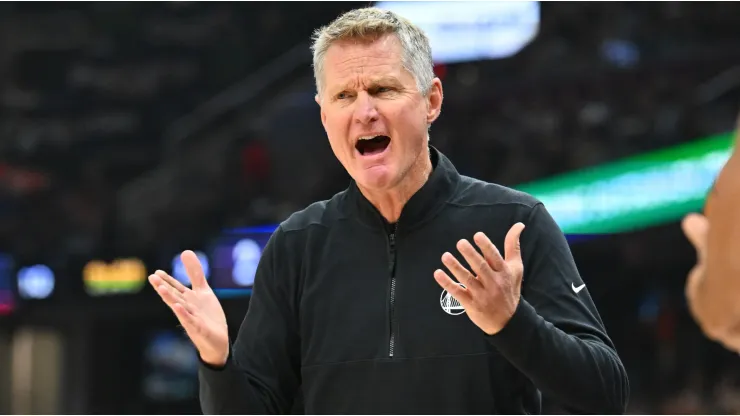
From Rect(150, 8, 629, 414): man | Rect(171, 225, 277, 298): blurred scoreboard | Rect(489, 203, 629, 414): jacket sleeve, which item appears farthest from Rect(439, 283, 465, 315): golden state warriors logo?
Rect(171, 225, 277, 298): blurred scoreboard

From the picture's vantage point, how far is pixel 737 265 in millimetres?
743

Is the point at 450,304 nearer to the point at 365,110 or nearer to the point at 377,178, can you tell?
the point at 377,178

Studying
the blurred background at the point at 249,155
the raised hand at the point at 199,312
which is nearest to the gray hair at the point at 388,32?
the raised hand at the point at 199,312

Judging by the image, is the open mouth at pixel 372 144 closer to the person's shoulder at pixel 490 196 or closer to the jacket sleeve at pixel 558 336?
the person's shoulder at pixel 490 196

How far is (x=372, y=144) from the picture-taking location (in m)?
1.96

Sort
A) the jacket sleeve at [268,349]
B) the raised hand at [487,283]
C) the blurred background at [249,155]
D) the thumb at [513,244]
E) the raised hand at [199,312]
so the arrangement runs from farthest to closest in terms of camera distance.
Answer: the blurred background at [249,155] < the jacket sleeve at [268,349] < the raised hand at [199,312] < the thumb at [513,244] < the raised hand at [487,283]

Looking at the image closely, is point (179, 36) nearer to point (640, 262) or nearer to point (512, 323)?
point (640, 262)

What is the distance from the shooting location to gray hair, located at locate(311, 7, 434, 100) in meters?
1.93

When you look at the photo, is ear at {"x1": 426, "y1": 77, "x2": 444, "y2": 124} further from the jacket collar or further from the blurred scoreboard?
the blurred scoreboard

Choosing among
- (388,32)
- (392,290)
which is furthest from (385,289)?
(388,32)

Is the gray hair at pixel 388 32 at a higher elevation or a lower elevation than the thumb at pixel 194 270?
higher

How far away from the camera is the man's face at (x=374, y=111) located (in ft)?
6.22

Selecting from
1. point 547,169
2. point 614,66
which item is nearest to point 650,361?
point 547,169

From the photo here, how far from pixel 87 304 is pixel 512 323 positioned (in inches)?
172
